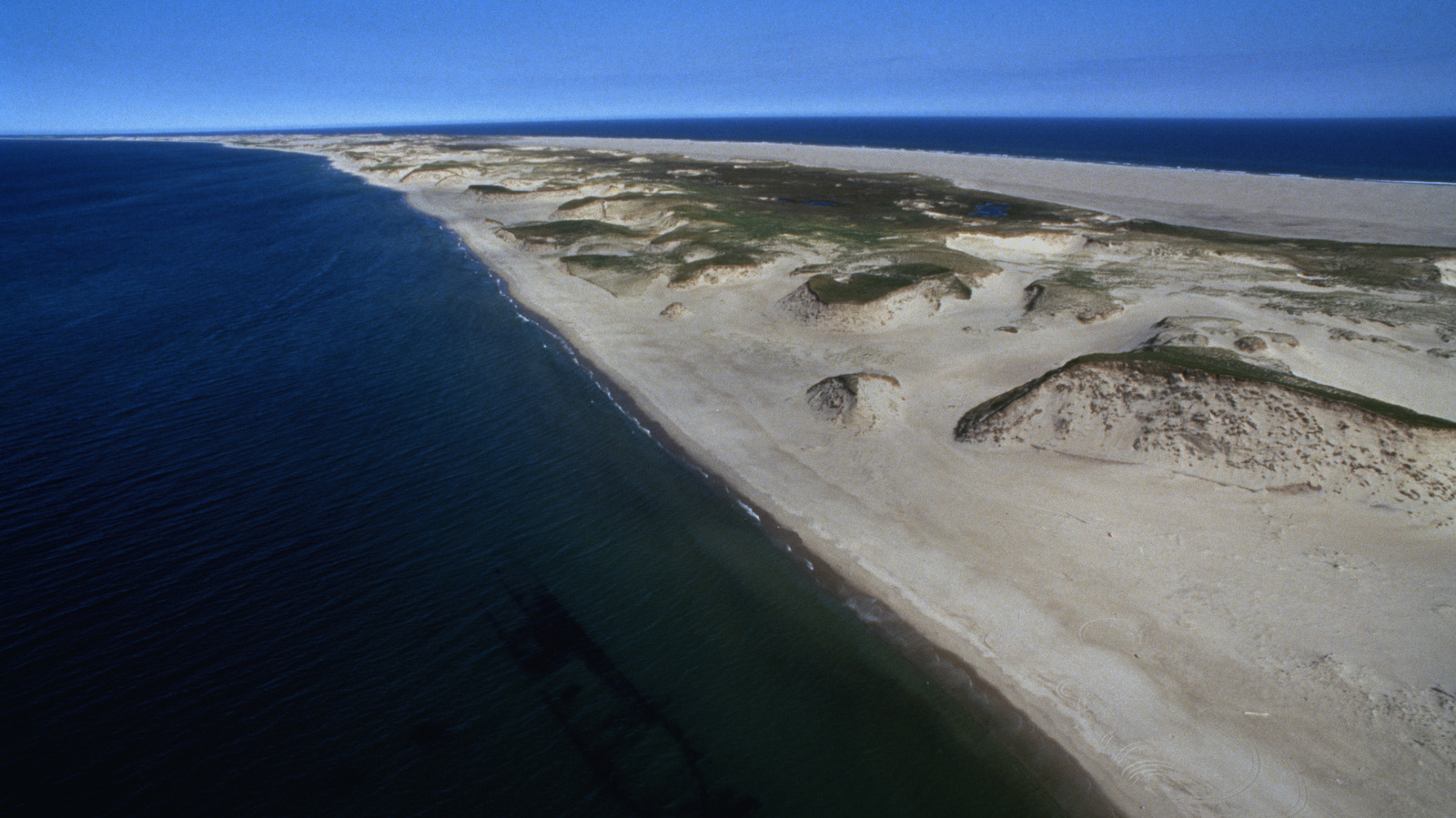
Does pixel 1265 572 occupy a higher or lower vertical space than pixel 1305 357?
lower

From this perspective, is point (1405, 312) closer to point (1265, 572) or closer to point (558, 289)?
point (1265, 572)

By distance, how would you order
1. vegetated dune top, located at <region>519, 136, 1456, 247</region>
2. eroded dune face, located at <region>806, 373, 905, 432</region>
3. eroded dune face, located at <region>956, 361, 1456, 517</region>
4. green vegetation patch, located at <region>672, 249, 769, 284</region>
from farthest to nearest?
vegetated dune top, located at <region>519, 136, 1456, 247</region>, green vegetation patch, located at <region>672, 249, 769, 284</region>, eroded dune face, located at <region>806, 373, 905, 432</region>, eroded dune face, located at <region>956, 361, 1456, 517</region>

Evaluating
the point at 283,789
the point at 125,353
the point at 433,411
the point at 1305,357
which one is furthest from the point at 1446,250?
the point at 125,353

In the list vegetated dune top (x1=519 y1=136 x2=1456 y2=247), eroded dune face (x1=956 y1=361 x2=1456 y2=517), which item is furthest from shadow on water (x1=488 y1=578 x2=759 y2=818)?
vegetated dune top (x1=519 y1=136 x2=1456 y2=247)

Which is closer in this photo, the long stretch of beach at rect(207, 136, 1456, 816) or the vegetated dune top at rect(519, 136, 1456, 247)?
the long stretch of beach at rect(207, 136, 1456, 816)

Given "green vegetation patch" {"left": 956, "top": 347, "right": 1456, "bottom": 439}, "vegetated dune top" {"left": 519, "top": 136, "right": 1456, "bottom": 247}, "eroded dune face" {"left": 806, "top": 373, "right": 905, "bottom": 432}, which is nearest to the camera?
"green vegetation patch" {"left": 956, "top": 347, "right": 1456, "bottom": 439}

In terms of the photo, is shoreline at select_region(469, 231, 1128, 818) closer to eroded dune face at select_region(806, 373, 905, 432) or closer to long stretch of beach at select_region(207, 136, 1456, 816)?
Result: long stretch of beach at select_region(207, 136, 1456, 816)
